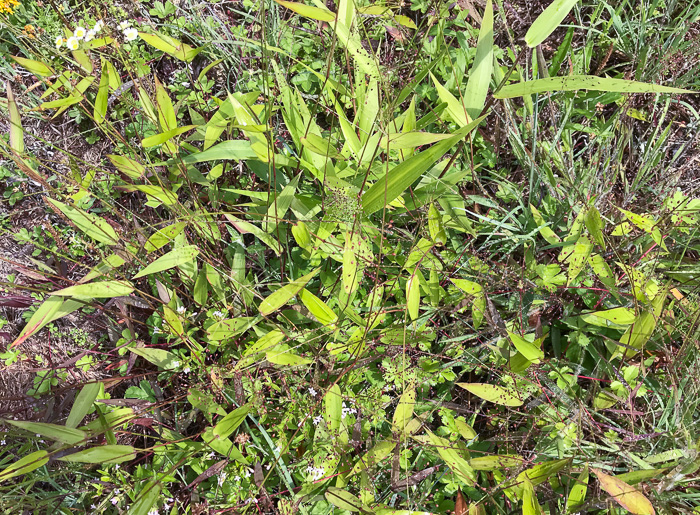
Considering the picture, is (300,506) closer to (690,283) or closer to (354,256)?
(354,256)

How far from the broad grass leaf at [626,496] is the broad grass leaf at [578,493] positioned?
0.08m

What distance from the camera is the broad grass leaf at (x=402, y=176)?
1.07m

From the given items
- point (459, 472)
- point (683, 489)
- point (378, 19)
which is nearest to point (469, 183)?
point (378, 19)

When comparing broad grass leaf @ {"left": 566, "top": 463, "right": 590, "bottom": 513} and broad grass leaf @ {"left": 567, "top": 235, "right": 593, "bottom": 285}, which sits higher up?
broad grass leaf @ {"left": 567, "top": 235, "right": 593, "bottom": 285}

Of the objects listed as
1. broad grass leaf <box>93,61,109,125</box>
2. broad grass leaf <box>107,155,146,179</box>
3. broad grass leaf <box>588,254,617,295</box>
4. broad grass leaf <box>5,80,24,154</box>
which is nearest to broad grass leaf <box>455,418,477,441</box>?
broad grass leaf <box>588,254,617,295</box>

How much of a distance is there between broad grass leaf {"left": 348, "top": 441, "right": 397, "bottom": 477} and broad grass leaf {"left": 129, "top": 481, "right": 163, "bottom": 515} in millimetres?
543

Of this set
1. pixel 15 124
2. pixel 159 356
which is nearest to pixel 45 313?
pixel 159 356

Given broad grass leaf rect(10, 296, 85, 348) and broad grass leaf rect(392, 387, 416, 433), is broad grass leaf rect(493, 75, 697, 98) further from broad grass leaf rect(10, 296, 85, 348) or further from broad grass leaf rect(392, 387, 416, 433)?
broad grass leaf rect(10, 296, 85, 348)

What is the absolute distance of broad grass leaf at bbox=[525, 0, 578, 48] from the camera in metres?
0.97

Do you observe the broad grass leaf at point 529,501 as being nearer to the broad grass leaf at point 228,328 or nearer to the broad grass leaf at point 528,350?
the broad grass leaf at point 528,350

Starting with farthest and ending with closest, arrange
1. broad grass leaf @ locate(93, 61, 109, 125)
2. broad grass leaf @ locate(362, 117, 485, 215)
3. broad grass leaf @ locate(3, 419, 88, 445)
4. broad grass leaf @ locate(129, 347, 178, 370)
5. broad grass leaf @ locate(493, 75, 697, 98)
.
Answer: broad grass leaf @ locate(129, 347, 178, 370) < broad grass leaf @ locate(93, 61, 109, 125) < broad grass leaf @ locate(3, 419, 88, 445) < broad grass leaf @ locate(362, 117, 485, 215) < broad grass leaf @ locate(493, 75, 697, 98)

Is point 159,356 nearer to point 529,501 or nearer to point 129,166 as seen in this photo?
point 129,166

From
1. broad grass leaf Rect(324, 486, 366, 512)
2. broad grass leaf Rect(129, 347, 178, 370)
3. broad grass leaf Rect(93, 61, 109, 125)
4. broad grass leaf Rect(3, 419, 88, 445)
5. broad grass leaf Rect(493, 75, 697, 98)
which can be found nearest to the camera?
broad grass leaf Rect(493, 75, 697, 98)

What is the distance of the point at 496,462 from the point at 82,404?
117cm
